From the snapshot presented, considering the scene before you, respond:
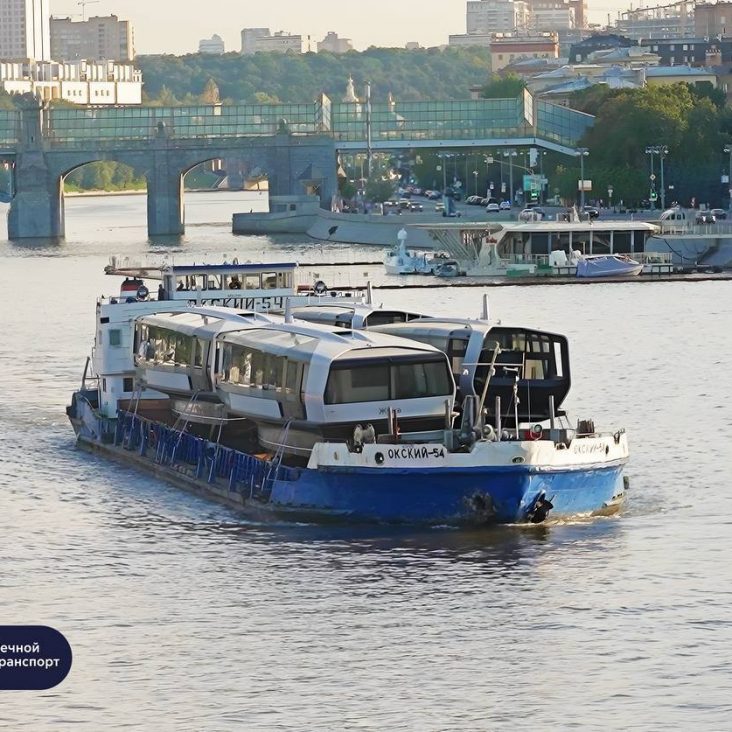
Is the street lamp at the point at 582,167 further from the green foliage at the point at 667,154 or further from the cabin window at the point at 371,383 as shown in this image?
the cabin window at the point at 371,383

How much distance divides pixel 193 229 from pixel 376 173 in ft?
92.8

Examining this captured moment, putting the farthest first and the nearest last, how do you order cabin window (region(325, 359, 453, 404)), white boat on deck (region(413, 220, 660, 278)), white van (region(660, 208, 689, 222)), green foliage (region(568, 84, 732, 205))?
1. green foliage (region(568, 84, 732, 205))
2. white van (region(660, 208, 689, 222))
3. white boat on deck (region(413, 220, 660, 278))
4. cabin window (region(325, 359, 453, 404))

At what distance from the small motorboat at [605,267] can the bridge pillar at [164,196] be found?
52809 millimetres

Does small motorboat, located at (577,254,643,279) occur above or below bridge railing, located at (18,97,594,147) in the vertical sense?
below

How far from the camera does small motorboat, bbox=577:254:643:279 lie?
89312 mm

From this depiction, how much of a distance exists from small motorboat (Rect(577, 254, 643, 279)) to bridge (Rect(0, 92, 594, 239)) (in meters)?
52.4

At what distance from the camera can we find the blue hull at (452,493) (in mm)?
31016

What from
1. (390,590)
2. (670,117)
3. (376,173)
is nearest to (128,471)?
(390,590)

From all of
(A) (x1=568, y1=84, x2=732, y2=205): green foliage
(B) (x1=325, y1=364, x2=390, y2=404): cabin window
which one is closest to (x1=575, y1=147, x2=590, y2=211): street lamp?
(A) (x1=568, y1=84, x2=732, y2=205): green foliage

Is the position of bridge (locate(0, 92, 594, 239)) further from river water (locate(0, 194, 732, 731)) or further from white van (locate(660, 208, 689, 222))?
river water (locate(0, 194, 732, 731))

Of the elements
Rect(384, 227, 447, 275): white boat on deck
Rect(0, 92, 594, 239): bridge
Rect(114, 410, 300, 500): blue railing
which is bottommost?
Rect(384, 227, 447, 275): white boat on deck

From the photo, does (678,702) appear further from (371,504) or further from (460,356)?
(460,356)

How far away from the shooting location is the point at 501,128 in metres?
148

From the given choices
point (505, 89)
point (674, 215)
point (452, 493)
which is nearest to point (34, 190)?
point (505, 89)
